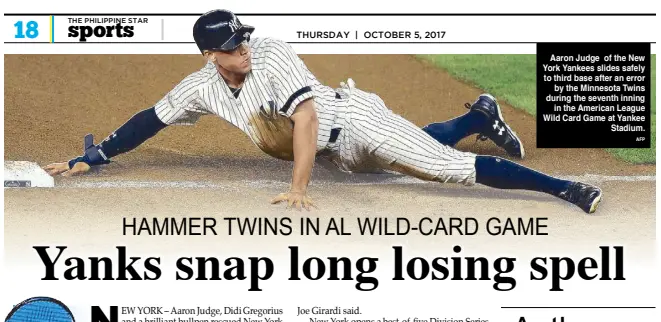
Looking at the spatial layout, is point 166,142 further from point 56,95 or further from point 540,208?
point 540,208

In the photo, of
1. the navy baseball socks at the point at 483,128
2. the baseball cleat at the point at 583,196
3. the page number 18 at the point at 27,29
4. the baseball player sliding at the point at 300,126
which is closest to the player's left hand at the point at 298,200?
the baseball player sliding at the point at 300,126

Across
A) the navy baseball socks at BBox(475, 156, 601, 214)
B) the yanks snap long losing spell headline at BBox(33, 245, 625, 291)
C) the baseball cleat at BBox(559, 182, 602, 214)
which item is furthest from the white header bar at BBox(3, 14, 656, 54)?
the yanks snap long losing spell headline at BBox(33, 245, 625, 291)

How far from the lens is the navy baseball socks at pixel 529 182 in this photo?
5.62m

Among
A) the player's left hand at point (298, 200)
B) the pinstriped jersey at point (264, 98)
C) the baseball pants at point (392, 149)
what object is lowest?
the player's left hand at point (298, 200)

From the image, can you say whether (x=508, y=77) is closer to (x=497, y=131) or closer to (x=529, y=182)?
(x=497, y=131)

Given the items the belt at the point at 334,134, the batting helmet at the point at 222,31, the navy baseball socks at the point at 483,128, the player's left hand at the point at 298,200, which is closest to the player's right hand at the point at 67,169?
the batting helmet at the point at 222,31

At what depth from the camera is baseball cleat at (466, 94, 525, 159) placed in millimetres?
5801

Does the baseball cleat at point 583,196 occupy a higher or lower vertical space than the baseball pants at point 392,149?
lower

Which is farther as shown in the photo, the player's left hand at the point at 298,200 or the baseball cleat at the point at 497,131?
the baseball cleat at the point at 497,131

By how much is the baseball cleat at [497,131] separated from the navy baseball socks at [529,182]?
0.48 feet

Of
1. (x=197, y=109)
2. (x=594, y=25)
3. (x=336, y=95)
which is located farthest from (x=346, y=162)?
(x=594, y=25)

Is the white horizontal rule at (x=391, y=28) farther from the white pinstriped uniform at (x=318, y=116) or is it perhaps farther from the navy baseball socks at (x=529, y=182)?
the navy baseball socks at (x=529, y=182)

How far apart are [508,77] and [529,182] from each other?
524mm
